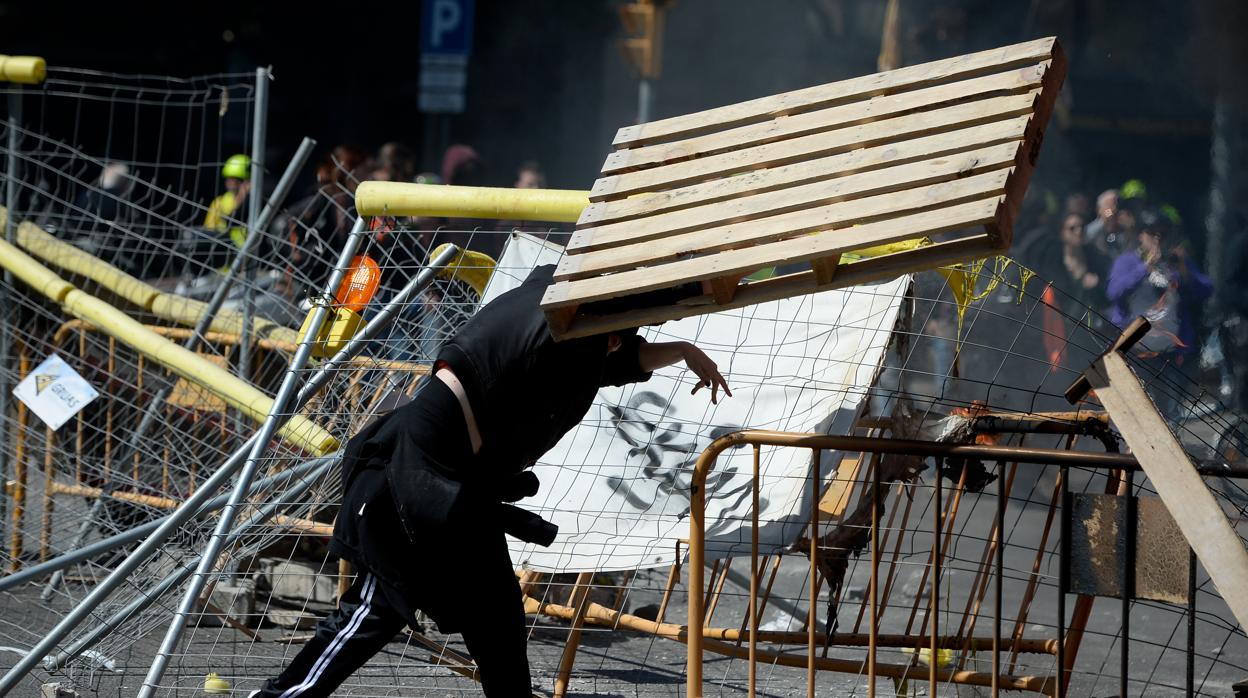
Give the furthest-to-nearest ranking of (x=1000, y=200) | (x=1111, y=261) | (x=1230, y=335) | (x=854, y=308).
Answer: (x=1111, y=261), (x=1230, y=335), (x=854, y=308), (x=1000, y=200)

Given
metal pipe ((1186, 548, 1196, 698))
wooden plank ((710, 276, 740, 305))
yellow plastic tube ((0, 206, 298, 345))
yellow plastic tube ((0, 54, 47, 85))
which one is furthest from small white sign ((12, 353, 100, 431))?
metal pipe ((1186, 548, 1196, 698))

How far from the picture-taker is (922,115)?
11.4 feet

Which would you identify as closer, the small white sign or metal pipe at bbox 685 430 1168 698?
metal pipe at bbox 685 430 1168 698

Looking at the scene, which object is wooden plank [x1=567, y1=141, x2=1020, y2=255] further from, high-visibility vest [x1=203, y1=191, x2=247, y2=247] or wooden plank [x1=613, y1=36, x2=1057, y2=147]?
high-visibility vest [x1=203, y1=191, x2=247, y2=247]

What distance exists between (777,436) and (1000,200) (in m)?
0.86

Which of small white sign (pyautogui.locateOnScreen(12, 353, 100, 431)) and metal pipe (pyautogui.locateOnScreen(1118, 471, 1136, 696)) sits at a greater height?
small white sign (pyautogui.locateOnScreen(12, 353, 100, 431))

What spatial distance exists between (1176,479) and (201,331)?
4369 millimetres

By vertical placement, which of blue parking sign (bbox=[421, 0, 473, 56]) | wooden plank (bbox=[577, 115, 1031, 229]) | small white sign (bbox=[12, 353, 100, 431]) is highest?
blue parking sign (bbox=[421, 0, 473, 56])

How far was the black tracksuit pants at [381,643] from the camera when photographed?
3.71m

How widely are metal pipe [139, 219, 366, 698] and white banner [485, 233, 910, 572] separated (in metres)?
0.81

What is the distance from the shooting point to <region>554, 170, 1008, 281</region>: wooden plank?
314 centimetres

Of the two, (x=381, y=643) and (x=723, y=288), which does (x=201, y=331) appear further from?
(x=723, y=288)

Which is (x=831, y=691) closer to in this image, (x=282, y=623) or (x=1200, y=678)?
(x=1200, y=678)

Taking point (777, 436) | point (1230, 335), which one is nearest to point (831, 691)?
point (777, 436)
